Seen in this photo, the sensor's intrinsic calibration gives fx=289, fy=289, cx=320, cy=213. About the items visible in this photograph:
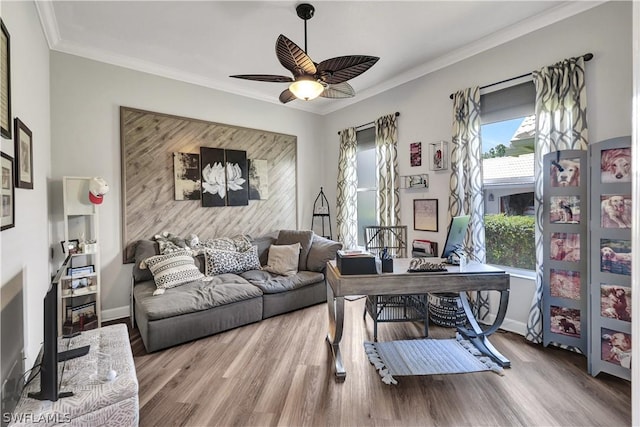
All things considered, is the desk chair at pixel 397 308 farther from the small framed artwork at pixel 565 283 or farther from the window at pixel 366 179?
the window at pixel 366 179

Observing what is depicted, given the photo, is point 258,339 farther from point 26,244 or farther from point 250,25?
point 250,25

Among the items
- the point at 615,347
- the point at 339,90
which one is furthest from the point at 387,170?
the point at 615,347

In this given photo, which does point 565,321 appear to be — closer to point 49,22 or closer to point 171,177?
point 171,177

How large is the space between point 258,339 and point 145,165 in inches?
96.0

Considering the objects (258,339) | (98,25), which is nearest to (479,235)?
(258,339)

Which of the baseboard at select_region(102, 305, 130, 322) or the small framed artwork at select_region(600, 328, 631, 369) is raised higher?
the small framed artwork at select_region(600, 328, 631, 369)

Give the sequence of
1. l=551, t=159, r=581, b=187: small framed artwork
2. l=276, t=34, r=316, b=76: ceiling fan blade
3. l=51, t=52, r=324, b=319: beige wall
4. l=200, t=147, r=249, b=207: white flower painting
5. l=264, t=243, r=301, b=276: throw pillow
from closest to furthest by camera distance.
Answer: l=276, t=34, r=316, b=76: ceiling fan blade → l=551, t=159, r=581, b=187: small framed artwork → l=51, t=52, r=324, b=319: beige wall → l=264, t=243, r=301, b=276: throw pillow → l=200, t=147, r=249, b=207: white flower painting

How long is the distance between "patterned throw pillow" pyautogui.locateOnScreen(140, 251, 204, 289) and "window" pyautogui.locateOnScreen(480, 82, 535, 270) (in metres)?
3.25

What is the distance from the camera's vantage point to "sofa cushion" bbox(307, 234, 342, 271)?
150 inches

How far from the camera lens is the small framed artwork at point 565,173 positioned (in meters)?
2.35

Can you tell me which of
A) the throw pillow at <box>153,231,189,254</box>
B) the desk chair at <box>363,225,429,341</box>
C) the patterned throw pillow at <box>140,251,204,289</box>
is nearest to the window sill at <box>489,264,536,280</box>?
the desk chair at <box>363,225,429,341</box>

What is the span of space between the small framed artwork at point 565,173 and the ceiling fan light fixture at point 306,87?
2085 millimetres

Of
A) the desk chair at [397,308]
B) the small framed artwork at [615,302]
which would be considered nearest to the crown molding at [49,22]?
the desk chair at [397,308]

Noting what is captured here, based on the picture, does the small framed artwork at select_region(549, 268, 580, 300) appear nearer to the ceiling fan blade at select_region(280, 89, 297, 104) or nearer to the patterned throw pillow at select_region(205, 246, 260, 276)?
the ceiling fan blade at select_region(280, 89, 297, 104)
